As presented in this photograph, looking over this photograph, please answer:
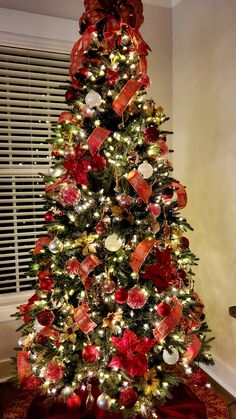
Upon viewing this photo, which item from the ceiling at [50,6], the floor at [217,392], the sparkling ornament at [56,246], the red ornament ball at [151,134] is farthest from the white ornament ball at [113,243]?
the ceiling at [50,6]

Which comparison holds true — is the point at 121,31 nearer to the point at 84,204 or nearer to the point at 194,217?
the point at 84,204

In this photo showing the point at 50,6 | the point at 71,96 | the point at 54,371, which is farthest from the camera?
the point at 50,6

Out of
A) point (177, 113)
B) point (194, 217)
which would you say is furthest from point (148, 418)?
point (177, 113)

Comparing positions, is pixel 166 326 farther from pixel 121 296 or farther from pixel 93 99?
pixel 93 99

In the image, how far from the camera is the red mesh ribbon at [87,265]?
1.44 meters

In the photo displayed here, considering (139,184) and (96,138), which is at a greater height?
(96,138)

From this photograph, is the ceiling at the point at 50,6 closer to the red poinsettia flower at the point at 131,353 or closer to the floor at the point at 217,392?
the red poinsettia flower at the point at 131,353

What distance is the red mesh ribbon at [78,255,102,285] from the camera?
4.72ft

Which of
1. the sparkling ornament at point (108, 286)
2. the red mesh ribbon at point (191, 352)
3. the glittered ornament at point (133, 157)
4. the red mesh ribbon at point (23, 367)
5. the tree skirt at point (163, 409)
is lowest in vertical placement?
the tree skirt at point (163, 409)

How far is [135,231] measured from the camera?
1.49 meters

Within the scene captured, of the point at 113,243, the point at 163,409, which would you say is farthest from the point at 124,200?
the point at 163,409

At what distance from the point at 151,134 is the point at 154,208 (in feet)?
1.12

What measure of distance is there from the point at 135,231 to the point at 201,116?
4.03 feet

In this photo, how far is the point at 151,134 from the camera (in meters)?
1.48
